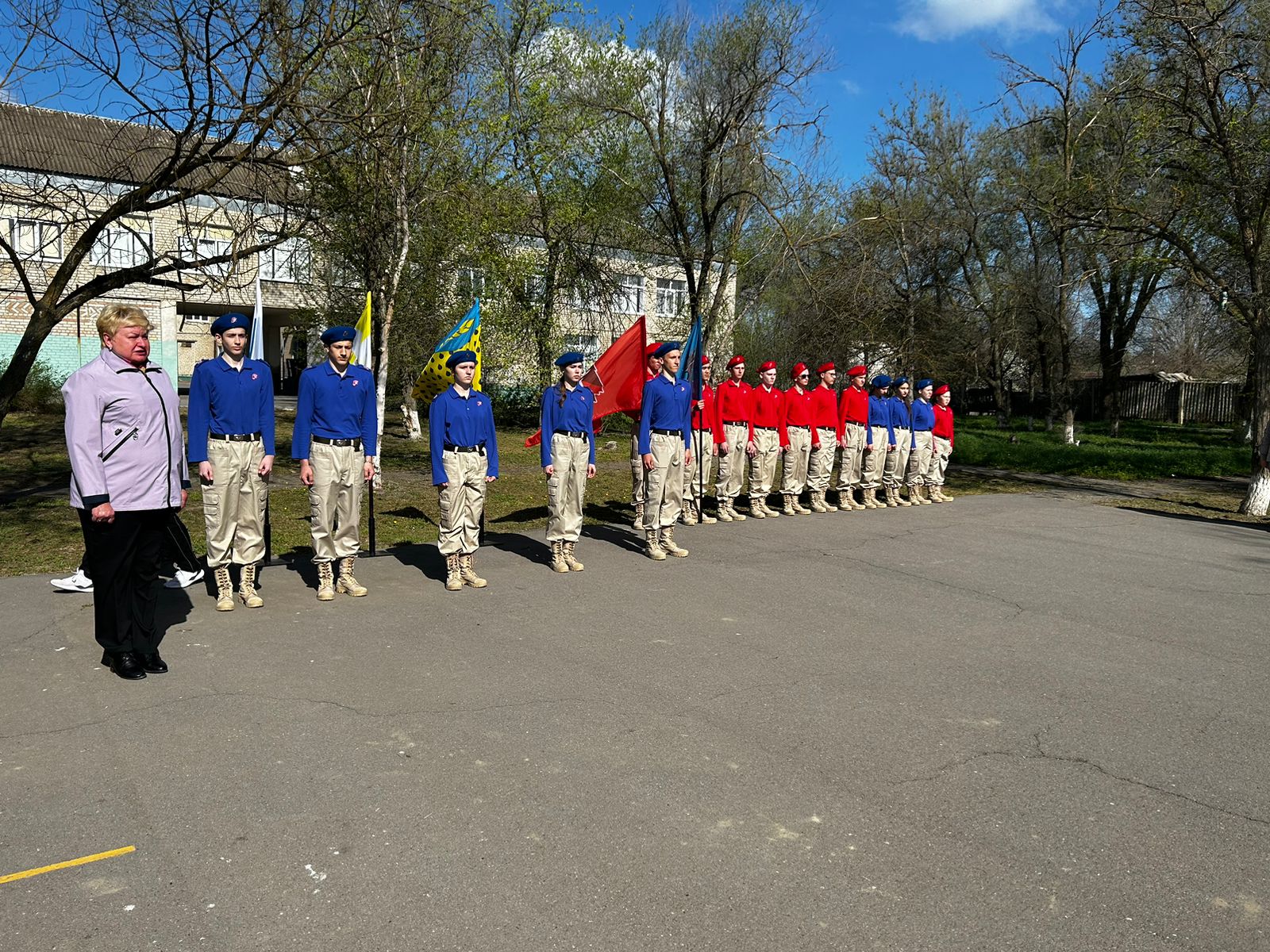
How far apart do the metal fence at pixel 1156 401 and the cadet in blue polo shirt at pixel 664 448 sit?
33973mm

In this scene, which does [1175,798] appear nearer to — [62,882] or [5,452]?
[62,882]

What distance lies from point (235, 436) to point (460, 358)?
6.35 feet

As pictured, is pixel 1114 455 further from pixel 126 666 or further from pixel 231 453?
pixel 126 666


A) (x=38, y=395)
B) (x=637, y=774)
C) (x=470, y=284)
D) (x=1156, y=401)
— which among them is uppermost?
(x=470, y=284)

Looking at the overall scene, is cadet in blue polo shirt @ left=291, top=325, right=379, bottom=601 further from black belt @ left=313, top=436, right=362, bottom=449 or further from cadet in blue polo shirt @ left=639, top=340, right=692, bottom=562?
cadet in blue polo shirt @ left=639, top=340, right=692, bottom=562

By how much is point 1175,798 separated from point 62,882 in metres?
4.50

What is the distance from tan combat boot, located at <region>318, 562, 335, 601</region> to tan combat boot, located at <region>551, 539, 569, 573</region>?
208 cm

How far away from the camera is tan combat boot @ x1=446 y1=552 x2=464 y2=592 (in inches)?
305

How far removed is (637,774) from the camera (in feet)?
13.9

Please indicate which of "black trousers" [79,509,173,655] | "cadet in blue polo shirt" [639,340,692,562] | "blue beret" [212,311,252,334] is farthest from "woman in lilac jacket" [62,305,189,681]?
"cadet in blue polo shirt" [639,340,692,562]

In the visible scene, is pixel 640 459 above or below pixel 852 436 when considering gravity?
below

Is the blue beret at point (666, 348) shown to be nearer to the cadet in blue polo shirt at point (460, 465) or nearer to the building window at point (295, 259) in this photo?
the cadet in blue polo shirt at point (460, 465)

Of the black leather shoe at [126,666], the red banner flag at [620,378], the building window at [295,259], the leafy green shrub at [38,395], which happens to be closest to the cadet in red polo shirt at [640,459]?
the red banner flag at [620,378]

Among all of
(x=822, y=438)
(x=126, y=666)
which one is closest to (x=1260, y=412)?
(x=822, y=438)
